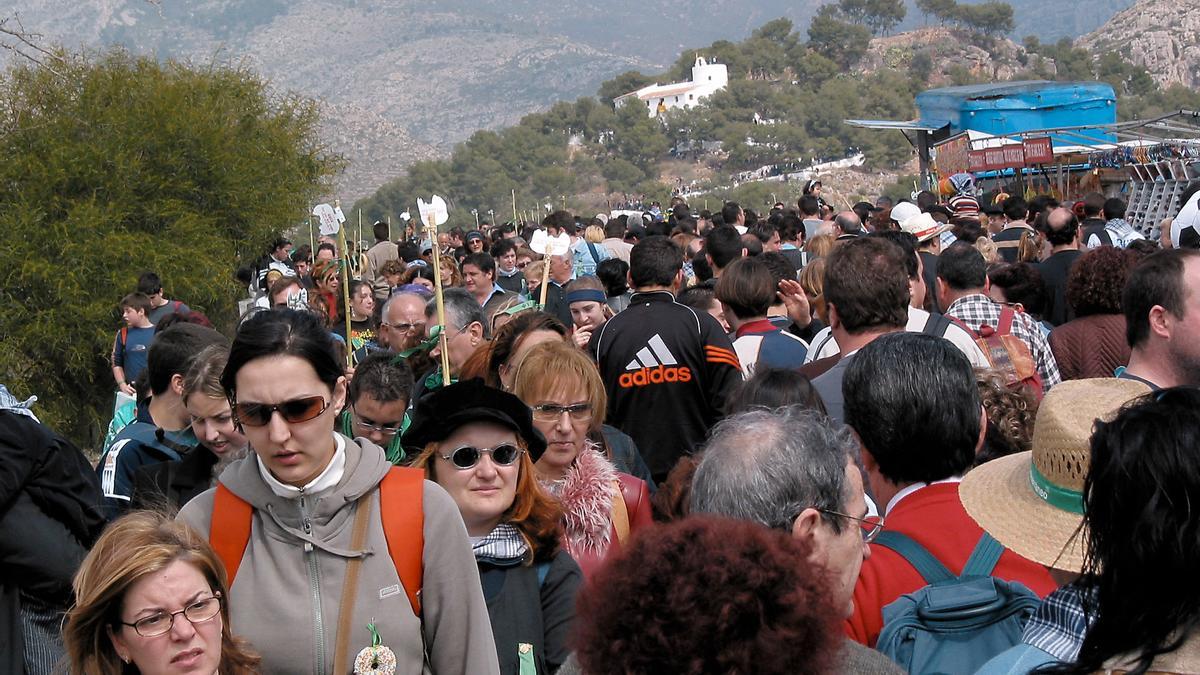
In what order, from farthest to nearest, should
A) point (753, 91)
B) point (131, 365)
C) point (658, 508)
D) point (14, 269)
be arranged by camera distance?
point (753, 91)
point (14, 269)
point (131, 365)
point (658, 508)

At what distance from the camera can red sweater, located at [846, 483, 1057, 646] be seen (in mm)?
2953

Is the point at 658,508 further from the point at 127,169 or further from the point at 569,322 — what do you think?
the point at 127,169

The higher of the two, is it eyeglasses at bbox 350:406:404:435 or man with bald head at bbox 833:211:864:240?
eyeglasses at bbox 350:406:404:435

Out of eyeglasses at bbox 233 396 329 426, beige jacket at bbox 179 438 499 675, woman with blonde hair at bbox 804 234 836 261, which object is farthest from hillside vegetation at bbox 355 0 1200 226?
beige jacket at bbox 179 438 499 675

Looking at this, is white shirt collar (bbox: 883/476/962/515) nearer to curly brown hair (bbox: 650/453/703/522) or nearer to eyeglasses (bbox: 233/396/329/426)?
curly brown hair (bbox: 650/453/703/522)

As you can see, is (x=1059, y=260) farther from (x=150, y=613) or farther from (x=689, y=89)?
(x=689, y=89)

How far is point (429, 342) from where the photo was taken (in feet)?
20.0

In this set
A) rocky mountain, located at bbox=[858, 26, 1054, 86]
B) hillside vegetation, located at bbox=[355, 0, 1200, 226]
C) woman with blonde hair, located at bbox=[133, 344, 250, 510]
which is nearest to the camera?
woman with blonde hair, located at bbox=[133, 344, 250, 510]

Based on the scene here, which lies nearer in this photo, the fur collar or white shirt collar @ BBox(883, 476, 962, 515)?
white shirt collar @ BBox(883, 476, 962, 515)

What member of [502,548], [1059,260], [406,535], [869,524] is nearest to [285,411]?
[406,535]

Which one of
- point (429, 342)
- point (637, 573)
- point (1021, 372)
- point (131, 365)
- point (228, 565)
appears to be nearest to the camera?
point (637, 573)

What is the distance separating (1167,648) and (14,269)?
1458 cm

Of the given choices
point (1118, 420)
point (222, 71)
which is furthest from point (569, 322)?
point (222, 71)

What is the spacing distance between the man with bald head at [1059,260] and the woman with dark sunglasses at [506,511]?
18.4 ft
